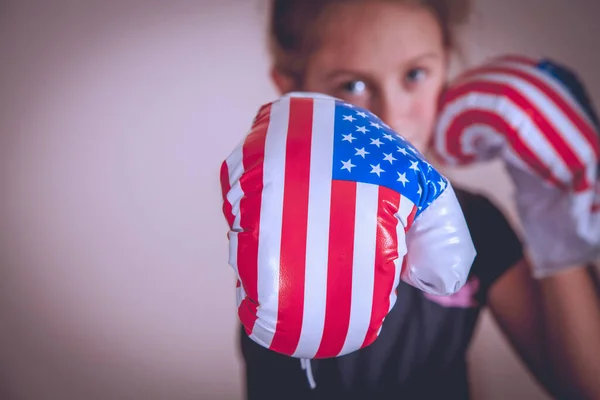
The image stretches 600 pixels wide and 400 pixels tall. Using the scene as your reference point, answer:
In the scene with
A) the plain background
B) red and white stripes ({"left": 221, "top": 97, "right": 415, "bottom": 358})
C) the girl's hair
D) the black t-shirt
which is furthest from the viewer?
the plain background

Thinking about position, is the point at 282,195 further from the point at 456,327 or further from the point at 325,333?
the point at 456,327

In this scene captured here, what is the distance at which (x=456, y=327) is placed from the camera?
2.58 ft

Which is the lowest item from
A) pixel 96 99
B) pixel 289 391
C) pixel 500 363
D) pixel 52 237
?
pixel 500 363

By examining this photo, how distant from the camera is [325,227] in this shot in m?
0.41

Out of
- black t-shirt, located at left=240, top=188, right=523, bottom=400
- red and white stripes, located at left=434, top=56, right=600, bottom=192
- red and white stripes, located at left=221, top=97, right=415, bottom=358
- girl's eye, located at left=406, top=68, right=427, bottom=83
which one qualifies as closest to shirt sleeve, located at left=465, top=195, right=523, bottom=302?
black t-shirt, located at left=240, top=188, right=523, bottom=400

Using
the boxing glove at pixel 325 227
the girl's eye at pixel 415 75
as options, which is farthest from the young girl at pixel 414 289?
the boxing glove at pixel 325 227

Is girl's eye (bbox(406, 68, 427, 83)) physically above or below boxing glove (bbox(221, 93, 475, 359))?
above

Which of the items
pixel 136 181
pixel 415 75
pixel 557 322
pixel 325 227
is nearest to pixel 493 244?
pixel 557 322

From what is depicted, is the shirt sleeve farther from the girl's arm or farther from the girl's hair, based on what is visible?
the girl's hair

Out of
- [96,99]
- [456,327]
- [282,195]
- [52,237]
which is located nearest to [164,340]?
[52,237]

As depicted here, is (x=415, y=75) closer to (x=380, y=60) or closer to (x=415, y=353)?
(x=380, y=60)

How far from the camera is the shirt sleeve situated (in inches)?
30.4

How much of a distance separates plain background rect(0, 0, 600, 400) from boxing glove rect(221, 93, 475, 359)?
42cm

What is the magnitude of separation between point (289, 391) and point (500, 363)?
710mm
